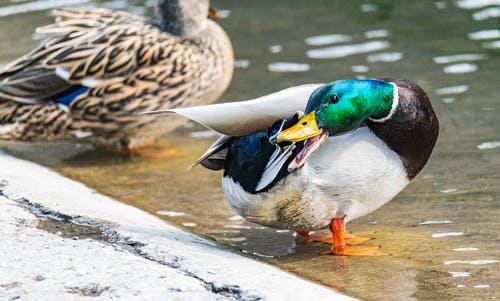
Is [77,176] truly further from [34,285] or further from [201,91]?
[34,285]

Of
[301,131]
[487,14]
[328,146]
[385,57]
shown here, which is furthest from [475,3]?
[301,131]

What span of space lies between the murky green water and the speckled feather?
9.4 inches

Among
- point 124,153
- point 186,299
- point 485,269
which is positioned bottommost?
point 124,153

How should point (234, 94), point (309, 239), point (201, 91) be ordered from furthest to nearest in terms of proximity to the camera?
1. point (234, 94)
2. point (201, 91)
3. point (309, 239)

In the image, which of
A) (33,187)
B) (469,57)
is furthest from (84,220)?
(469,57)

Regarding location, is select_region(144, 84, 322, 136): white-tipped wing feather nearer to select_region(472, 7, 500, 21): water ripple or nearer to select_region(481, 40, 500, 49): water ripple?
select_region(481, 40, 500, 49): water ripple

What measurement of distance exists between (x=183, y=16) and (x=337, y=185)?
9.77ft

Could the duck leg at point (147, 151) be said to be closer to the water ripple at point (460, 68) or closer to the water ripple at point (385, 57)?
the water ripple at point (385, 57)

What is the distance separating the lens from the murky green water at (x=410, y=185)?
14.7 feet

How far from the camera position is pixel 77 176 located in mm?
6445

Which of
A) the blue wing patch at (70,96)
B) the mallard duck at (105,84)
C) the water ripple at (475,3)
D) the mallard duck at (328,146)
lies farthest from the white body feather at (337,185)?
the water ripple at (475,3)

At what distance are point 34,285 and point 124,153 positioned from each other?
3.58 meters

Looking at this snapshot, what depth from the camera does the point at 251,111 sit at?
14.4 feet

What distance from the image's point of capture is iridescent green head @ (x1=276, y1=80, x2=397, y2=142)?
4234mm
